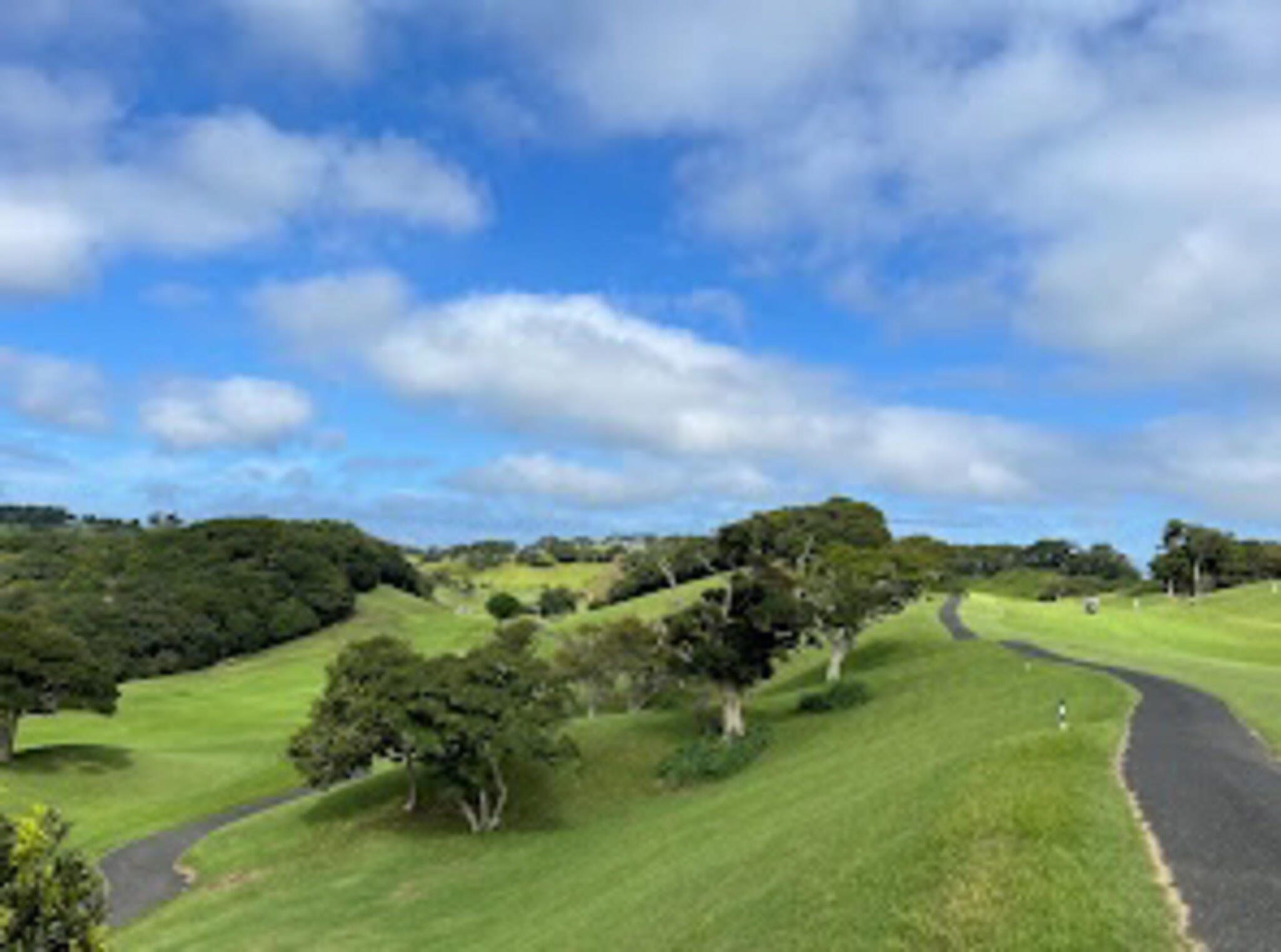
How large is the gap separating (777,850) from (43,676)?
61353mm

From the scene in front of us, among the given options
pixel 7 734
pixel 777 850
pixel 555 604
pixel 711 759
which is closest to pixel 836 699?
pixel 711 759

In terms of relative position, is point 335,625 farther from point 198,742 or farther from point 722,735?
point 722,735

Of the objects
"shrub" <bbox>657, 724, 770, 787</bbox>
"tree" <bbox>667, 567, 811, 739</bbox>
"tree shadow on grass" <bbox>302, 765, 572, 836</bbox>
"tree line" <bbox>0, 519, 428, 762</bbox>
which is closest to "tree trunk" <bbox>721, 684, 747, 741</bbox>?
"tree" <bbox>667, 567, 811, 739</bbox>

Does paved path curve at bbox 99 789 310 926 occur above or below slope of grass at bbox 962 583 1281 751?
below

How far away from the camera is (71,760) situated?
2598 inches

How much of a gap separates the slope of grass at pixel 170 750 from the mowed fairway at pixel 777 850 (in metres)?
11.8

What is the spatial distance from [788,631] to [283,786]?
3728 centimetres

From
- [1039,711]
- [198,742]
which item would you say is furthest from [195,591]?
[1039,711]

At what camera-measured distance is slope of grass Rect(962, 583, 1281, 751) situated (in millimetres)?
41594

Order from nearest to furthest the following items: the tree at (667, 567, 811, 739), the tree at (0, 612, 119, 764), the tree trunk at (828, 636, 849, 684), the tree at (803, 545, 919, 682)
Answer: the tree at (667, 567, 811, 739), the tree at (803, 545, 919, 682), the tree at (0, 612, 119, 764), the tree trunk at (828, 636, 849, 684)

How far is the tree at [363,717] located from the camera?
47.1 metres

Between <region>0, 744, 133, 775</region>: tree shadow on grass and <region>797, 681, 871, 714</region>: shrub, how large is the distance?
158ft

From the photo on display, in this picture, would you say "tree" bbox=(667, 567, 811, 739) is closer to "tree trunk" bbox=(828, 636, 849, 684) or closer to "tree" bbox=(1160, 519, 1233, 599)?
"tree trunk" bbox=(828, 636, 849, 684)

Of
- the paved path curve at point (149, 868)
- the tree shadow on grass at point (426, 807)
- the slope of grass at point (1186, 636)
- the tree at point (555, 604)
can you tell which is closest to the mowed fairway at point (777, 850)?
the tree shadow on grass at point (426, 807)
